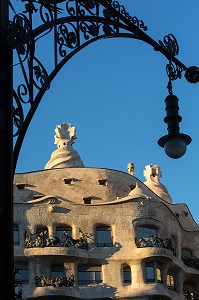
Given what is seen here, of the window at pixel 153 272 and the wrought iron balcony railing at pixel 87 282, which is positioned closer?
the wrought iron balcony railing at pixel 87 282

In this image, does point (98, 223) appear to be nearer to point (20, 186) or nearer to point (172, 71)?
point (20, 186)

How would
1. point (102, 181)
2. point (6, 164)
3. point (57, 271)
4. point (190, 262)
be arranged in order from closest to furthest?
1. point (6, 164)
2. point (57, 271)
3. point (102, 181)
4. point (190, 262)

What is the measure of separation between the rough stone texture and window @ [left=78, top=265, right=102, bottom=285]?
1.10 feet

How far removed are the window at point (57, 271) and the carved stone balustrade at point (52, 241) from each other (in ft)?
5.01

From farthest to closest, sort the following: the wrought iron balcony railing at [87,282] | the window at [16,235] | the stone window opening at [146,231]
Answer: the stone window opening at [146,231]
the wrought iron balcony railing at [87,282]
the window at [16,235]

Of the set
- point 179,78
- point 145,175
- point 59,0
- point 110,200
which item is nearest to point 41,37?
point 59,0

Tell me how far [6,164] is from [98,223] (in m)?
40.6

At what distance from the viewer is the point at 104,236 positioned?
1850 inches

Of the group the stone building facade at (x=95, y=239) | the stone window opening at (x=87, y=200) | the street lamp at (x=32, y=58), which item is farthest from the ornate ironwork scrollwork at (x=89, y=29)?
the stone window opening at (x=87, y=200)

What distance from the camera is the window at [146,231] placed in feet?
155

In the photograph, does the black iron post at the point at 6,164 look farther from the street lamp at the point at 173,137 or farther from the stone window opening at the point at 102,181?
the stone window opening at the point at 102,181

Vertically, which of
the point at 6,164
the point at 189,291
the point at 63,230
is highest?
the point at 63,230

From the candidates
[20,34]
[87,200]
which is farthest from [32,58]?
[87,200]

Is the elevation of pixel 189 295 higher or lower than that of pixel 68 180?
lower
